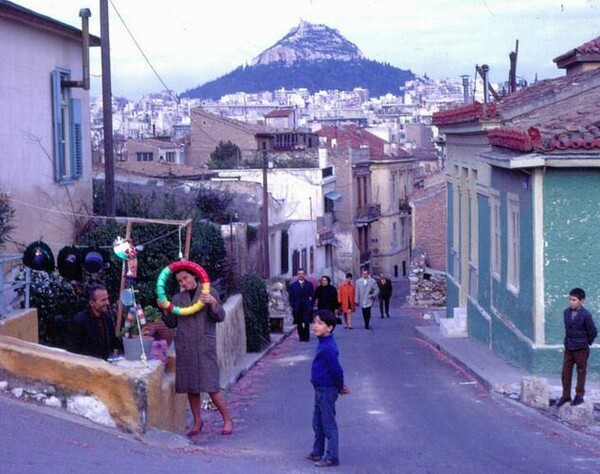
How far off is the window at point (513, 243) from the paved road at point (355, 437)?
177 cm

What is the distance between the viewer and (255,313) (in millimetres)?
23812

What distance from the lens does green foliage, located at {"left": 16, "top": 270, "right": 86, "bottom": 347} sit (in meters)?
15.1

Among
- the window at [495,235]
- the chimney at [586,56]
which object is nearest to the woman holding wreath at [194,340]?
the window at [495,235]

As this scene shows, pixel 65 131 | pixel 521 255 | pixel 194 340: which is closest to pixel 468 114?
pixel 521 255

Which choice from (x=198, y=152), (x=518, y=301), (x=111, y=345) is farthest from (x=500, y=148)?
(x=198, y=152)

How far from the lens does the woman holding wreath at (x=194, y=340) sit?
11516 mm

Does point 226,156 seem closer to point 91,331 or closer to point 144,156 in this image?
point 144,156

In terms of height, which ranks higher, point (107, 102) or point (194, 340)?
point (107, 102)

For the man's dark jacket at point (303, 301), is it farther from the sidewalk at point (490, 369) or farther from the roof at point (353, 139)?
the roof at point (353, 139)

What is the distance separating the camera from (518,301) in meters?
18.1

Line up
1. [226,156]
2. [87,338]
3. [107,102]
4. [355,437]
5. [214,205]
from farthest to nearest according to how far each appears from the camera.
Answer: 1. [226,156]
2. [214,205]
3. [107,102]
4. [355,437]
5. [87,338]

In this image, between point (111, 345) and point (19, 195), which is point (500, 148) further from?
point (111, 345)

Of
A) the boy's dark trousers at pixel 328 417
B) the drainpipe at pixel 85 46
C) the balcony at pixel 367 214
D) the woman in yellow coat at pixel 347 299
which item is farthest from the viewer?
the balcony at pixel 367 214

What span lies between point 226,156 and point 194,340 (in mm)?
59643
